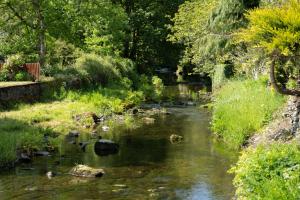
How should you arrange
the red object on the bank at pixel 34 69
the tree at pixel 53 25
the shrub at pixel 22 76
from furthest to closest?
1. the tree at pixel 53 25
2. the red object on the bank at pixel 34 69
3. the shrub at pixel 22 76

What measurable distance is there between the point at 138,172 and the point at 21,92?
14716 mm

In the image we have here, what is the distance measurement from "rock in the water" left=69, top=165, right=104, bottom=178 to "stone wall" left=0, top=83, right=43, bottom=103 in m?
12.5

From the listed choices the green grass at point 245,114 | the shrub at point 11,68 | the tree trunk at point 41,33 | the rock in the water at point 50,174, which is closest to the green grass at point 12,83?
the shrub at point 11,68

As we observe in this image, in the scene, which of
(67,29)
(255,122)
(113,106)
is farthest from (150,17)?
(255,122)

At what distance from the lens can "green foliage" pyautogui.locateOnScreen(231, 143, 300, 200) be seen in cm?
975

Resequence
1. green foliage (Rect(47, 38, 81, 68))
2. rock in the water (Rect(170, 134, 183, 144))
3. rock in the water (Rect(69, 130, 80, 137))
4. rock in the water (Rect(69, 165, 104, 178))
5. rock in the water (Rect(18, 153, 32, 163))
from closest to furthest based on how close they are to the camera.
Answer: rock in the water (Rect(69, 165, 104, 178)) < rock in the water (Rect(18, 153, 32, 163)) < rock in the water (Rect(170, 134, 183, 144)) < rock in the water (Rect(69, 130, 80, 137)) < green foliage (Rect(47, 38, 81, 68))

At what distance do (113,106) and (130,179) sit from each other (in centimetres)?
1529

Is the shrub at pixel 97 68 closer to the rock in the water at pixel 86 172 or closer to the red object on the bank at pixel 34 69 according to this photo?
the red object on the bank at pixel 34 69

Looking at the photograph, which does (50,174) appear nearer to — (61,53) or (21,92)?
(21,92)

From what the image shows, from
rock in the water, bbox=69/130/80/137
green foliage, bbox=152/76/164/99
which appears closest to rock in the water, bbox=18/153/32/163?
rock in the water, bbox=69/130/80/137

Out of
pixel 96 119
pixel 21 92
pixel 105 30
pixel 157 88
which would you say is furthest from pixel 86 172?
pixel 157 88

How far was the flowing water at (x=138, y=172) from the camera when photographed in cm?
1497

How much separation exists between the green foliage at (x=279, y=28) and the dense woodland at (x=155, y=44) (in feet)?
0.09

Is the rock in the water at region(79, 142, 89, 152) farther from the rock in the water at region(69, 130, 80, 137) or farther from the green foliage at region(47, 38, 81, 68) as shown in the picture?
the green foliage at region(47, 38, 81, 68)
